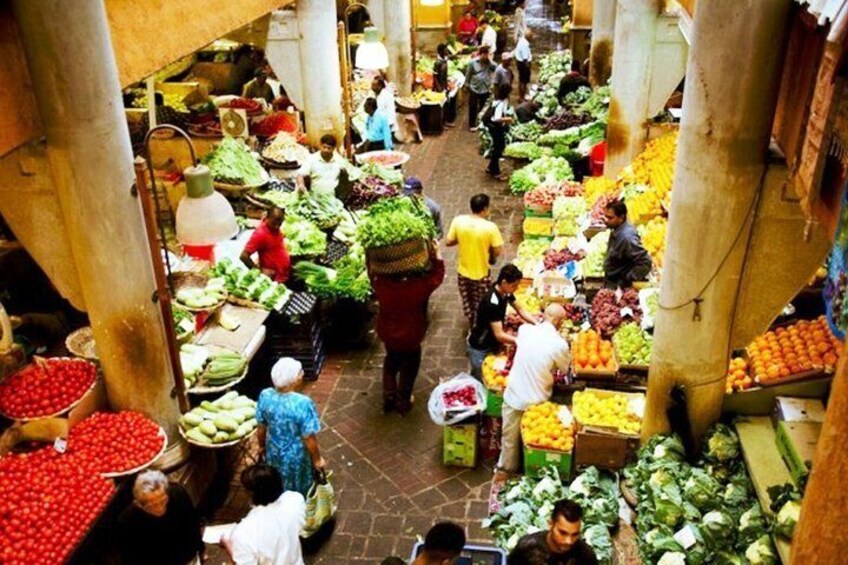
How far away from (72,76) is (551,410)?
477cm

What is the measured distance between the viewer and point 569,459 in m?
6.86

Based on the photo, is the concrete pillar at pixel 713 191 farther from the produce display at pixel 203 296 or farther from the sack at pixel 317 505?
the produce display at pixel 203 296

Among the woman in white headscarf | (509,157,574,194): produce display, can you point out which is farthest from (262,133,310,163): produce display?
the woman in white headscarf

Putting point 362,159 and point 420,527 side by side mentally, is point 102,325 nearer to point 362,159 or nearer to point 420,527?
point 420,527

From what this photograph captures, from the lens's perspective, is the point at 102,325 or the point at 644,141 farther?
the point at 644,141

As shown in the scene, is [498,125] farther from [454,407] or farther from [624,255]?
[454,407]

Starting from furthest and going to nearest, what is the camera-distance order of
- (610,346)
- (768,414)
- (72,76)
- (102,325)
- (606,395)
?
(610,346)
(606,395)
(768,414)
(102,325)
(72,76)

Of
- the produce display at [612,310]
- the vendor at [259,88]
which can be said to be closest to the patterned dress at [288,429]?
the produce display at [612,310]

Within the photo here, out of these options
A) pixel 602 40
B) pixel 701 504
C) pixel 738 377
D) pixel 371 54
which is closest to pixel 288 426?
pixel 701 504

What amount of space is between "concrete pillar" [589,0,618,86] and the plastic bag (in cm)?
1133

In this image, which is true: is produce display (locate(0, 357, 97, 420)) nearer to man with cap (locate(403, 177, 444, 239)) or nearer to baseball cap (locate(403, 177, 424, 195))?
man with cap (locate(403, 177, 444, 239))

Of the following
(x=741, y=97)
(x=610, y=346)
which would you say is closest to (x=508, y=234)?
(x=610, y=346)

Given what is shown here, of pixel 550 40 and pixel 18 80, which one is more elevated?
pixel 18 80

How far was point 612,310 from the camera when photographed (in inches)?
320
